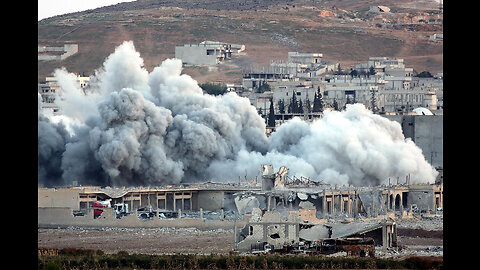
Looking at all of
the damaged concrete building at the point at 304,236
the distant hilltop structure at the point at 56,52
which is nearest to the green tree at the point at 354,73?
the distant hilltop structure at the point at 56,52

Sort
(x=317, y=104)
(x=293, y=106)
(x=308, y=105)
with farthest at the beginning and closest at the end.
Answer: (x=308, y=105)
(x=293, y=106)
(x=317, y=104)

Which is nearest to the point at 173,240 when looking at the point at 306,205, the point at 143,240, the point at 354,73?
the point at 143,240

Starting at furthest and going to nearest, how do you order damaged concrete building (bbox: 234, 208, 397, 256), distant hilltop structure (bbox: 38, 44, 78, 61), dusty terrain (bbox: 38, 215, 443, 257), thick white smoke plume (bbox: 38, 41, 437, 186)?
distant hilltop structure (bbox: 38, 44, 78, 61)
thick white smoke plume (bbox: 38, 41, 437, 186)
dusty terrain (bbox: 38, 215, 443, 257)
damaged concrete building (bbox: 234, 208, 397, 256)

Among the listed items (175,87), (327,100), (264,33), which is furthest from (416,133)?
(264,33)

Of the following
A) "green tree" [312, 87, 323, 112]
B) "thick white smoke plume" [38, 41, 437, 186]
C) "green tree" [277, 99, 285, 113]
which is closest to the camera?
"thick white smoke plume" [38, 41, 437, 186]

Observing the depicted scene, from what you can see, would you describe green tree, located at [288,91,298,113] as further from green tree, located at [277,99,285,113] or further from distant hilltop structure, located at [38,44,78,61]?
distant hilltop structure, located at [38,44,78,61]

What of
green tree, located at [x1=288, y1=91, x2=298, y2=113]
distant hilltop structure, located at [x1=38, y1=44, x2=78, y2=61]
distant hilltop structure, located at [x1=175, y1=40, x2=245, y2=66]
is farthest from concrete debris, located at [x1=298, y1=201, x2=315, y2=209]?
distant hilltop structure, located at [x1=175, y1=40, x2=245, y2=66]

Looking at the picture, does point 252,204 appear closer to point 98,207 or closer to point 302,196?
point 302,196
